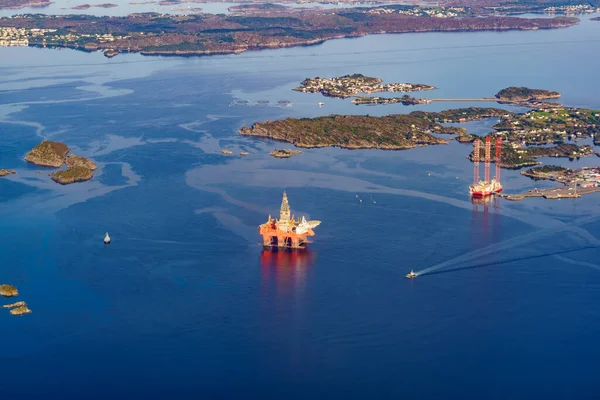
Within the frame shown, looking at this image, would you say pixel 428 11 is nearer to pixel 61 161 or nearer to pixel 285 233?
pixel 61 161

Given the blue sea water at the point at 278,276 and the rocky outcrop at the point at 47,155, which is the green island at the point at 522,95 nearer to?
the blue sea water at the point at 278,276

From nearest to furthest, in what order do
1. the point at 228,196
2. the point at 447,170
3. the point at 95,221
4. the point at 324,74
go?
1. the point at 95,221
2. the point at 228,196
3. the point at 447,170
4. the point at 324,74

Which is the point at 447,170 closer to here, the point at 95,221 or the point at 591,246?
the point at 591,246

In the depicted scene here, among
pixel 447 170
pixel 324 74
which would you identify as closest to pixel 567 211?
pixel 447 170

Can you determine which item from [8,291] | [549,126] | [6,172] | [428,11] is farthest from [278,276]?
[428,11]

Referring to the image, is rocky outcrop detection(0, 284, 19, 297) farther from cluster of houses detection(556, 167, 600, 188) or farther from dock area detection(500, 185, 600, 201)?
cluster of houses detection(556, 167, 600, 188)

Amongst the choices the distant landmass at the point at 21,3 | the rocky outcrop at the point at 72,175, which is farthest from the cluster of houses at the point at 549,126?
the distant landmass at the point at 21,3
